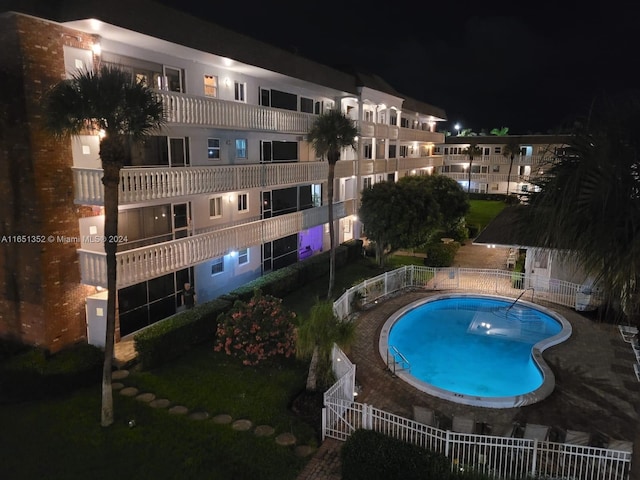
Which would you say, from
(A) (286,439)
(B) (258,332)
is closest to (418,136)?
(B) (258,332)

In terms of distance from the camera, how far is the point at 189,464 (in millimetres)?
9836

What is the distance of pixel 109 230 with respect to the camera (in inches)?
431

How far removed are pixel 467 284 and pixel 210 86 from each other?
14.9 metres

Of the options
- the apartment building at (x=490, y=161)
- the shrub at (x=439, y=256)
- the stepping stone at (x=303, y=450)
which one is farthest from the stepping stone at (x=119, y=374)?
the apartment building at (x=490, y=161)

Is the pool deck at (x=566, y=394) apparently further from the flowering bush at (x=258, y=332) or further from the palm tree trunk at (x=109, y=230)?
the palm tree trunk at (x=109, y=230)

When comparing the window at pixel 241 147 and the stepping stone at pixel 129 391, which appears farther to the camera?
the window at pixel 241 147

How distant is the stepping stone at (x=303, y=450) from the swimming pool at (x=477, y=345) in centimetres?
408

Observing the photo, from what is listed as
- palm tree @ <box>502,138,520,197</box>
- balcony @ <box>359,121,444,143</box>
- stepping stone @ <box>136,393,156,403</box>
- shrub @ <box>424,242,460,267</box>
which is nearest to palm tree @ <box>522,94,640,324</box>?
stepping stone @ <box>136,393,156,403</box>

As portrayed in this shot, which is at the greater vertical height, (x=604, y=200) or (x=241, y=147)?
(x=241, y=147)

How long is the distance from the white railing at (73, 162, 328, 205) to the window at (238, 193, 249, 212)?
59.3 inches

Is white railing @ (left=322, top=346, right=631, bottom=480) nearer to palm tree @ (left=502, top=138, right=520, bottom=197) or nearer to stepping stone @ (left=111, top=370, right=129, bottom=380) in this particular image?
stepping stone @ (left=111, top=370, right=129, bottom=380)

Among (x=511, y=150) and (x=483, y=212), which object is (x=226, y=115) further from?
(x=511, y=150)

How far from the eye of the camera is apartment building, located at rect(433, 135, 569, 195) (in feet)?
199

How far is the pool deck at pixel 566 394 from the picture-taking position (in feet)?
36.5
